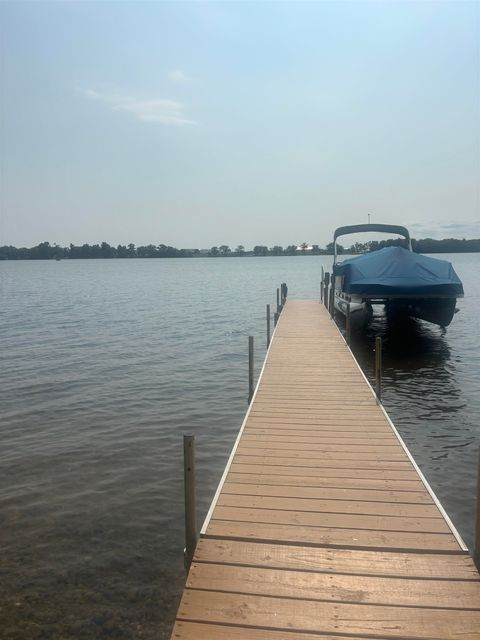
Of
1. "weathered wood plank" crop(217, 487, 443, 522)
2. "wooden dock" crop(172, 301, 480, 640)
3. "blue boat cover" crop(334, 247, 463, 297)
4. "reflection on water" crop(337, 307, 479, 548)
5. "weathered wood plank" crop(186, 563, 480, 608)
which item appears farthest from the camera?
"blue boat cover" crop(334, 247, 463, 297)

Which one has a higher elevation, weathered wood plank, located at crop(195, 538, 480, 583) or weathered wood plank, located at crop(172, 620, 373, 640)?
weathered wood plank, located at crop(195, 538, 480, 583)

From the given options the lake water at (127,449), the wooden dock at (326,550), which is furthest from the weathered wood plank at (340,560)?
the lake water at (127,449)

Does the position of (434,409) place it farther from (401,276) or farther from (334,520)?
(401,276)

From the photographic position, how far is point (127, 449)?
874cm

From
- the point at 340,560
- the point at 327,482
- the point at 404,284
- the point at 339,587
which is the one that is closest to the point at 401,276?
the point at 404,284

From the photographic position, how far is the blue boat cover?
678 inches

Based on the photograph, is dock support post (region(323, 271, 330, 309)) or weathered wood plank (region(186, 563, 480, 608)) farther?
dock support post (region(323, 271, 330, 309))

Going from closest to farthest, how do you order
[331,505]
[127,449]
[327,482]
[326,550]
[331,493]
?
[326,550], [331,505], [331,493], [327,482], [127,449]

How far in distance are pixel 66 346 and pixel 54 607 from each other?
14.6m

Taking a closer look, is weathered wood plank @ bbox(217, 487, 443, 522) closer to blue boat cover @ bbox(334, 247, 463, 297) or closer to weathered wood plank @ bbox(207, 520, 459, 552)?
weathered wood plank @ bbox(207, 520, 459, 552)

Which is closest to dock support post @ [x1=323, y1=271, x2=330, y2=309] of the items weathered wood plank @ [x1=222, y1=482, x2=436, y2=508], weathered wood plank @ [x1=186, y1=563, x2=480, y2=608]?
weathered wood plank @ [x1=222, y1=482, x2=436, y2=508]

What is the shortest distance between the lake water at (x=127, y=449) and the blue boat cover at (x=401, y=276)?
201 centimetres

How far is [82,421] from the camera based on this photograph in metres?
10.3

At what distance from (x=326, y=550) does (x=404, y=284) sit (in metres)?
14.0
